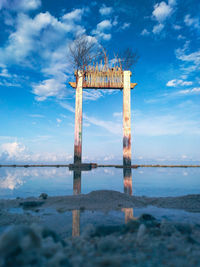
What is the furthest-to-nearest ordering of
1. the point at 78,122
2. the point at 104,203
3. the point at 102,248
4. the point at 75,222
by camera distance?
1. the point at 78,122
2. the point at 104,203
3. the point at 75,222
4. the point at 102,248

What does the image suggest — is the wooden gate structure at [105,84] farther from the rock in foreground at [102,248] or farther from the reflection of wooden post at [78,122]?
the rock in foreground at [102,248]

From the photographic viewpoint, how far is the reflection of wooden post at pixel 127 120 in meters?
9.71

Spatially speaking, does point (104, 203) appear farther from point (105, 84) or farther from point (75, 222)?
point (105, 84)

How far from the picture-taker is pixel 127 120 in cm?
995

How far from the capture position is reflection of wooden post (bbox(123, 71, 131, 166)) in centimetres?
971

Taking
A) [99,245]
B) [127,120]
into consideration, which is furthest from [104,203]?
[127,120]

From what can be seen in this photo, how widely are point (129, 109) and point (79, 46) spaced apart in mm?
4674

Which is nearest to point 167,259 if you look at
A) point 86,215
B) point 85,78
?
point 86,215

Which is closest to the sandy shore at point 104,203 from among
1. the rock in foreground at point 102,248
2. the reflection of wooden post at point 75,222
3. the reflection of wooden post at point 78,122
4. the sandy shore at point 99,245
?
the reflection of wooden post at point 75,222

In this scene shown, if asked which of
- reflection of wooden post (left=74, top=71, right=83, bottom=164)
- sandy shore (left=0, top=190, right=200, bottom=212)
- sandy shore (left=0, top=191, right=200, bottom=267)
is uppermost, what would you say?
reflection of wooden post (left=74, top=71, right=83, bottom=164)

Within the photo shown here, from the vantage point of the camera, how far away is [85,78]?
10469mm

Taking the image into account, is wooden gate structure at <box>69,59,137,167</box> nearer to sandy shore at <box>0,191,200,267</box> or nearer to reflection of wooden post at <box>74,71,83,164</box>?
reflection of wooden post at <box>74,71,83,164</box>

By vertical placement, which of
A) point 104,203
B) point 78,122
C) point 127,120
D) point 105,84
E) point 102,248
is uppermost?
point 105,84

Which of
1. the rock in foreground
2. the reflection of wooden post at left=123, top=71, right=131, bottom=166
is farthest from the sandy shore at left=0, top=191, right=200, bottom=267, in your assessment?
the reflection of wooden post at left=123, top=71, right=131, bottom=166
